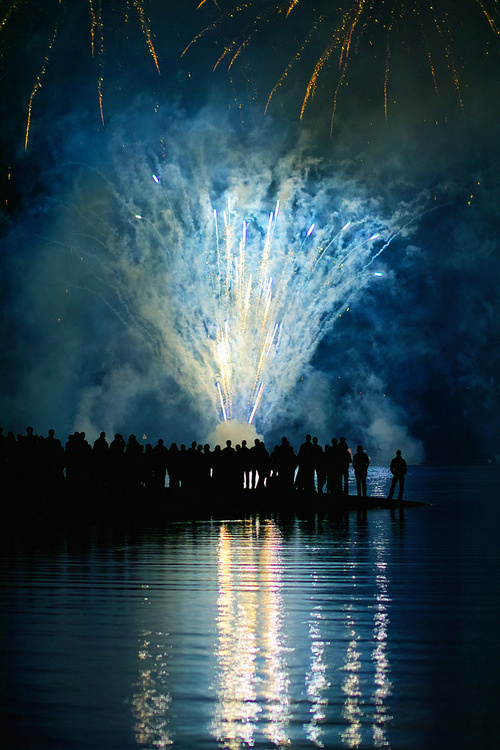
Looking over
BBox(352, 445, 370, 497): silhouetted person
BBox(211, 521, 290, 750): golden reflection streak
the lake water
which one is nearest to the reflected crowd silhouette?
BBox(352, 445, 370, 497): silhouetted person

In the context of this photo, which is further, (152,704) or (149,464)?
(149,464)

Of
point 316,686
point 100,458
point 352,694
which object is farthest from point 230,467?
point 352,694

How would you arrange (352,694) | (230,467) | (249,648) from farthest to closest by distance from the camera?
(230,467) → (249,648) → (352,694)

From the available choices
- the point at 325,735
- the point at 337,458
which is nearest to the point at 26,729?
the point at 325,735

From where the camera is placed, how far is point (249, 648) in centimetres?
678

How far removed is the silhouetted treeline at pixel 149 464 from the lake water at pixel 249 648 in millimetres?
6502

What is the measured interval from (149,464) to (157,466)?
40 cm

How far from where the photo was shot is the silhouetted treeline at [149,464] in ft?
64.4

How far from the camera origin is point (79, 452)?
20.3m

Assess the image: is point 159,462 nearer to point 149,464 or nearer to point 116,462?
point 149,464

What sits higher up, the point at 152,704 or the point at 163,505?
the point at 163,505

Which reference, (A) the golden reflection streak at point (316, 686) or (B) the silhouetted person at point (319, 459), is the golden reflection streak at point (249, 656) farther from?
(B) the silhouetted person at point (319, 459)

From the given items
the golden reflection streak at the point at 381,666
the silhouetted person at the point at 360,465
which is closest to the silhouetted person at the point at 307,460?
the silhouetted person at the point at 360,465

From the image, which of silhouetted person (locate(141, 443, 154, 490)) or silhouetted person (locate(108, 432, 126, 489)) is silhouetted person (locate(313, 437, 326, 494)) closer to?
silhouetted person (locate(141, 443, 154, 490))
